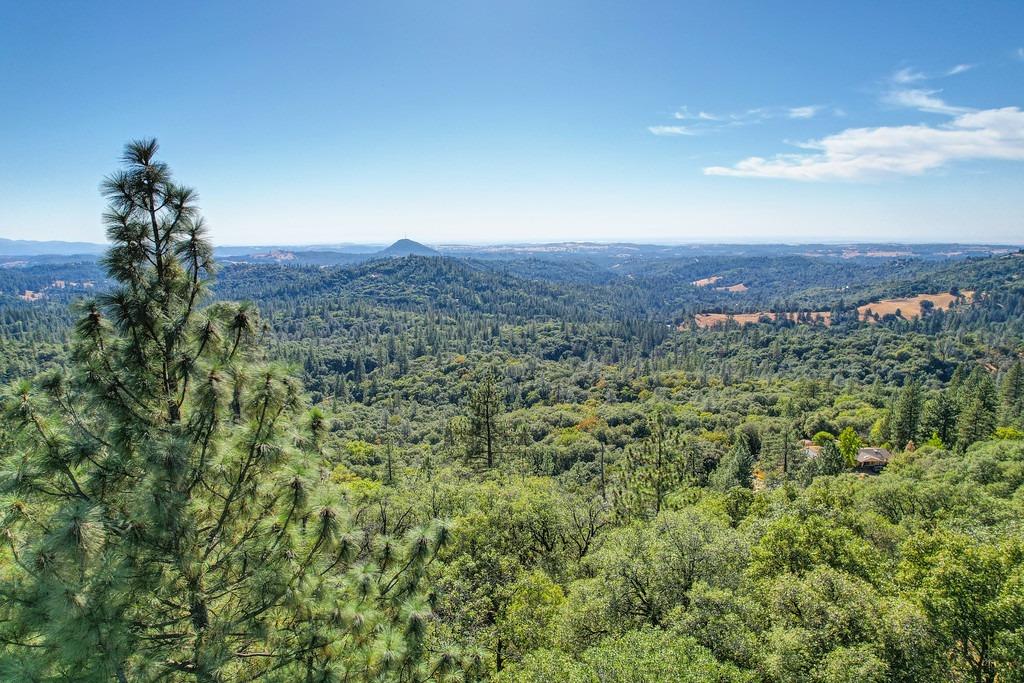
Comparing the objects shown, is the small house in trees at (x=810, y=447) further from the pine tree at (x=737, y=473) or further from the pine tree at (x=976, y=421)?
the pine tree at (x=976, y=421)

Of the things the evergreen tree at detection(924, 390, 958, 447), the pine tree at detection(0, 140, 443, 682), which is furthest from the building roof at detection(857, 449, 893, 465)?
the pine tree at detection(0, 140, 443, 682)

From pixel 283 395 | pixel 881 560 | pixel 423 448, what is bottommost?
pixel 423 448

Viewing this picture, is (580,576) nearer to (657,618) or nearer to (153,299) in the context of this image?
(657,618)

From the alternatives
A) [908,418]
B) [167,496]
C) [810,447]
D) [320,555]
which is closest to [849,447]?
[908,418]

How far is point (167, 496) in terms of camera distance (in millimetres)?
6461

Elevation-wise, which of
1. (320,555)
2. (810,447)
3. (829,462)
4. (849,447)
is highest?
(320,555)

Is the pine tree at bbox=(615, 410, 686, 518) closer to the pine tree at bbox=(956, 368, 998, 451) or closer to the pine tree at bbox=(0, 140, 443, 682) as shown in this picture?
the pine tree at bbox=(0, 140, 443, 682)

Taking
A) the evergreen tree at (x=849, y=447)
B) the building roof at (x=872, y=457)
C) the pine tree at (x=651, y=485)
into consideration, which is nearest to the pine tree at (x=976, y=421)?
the building roof at (x=872, y=457)

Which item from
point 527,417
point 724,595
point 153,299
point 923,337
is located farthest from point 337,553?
point 923,337

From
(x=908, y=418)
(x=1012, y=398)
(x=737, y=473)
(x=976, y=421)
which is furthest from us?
(x=1012, y=398)

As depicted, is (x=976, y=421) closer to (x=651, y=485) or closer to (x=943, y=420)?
(x=943, y=420)

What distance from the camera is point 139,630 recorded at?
6.84 m

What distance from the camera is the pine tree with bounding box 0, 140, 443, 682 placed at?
635 cm

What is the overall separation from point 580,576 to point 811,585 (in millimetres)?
11487
